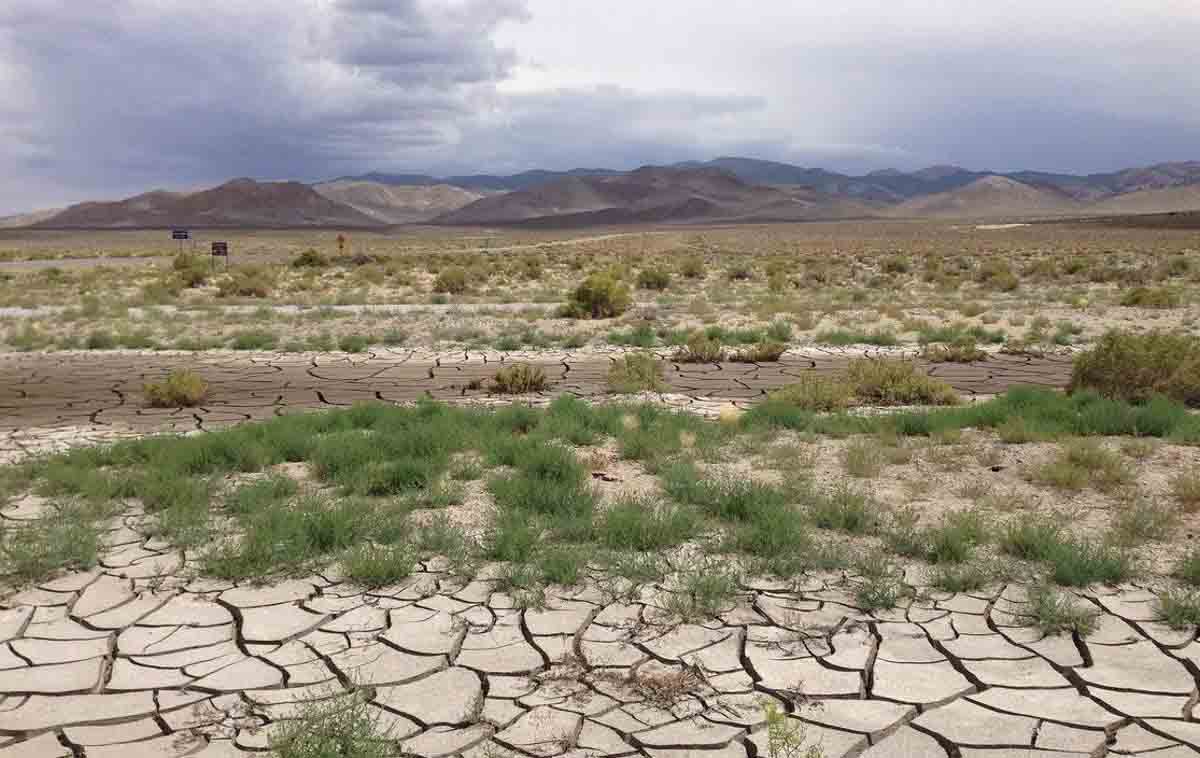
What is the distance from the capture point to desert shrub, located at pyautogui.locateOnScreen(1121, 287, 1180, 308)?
2506cm

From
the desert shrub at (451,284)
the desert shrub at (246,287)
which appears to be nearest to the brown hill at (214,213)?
the desert shrub at (246,287)

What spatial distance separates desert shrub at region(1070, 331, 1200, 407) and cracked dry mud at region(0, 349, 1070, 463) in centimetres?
174

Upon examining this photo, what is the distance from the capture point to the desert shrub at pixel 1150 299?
82.2 ft

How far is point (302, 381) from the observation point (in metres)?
15.0

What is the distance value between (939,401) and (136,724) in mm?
10203

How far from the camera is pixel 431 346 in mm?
19203

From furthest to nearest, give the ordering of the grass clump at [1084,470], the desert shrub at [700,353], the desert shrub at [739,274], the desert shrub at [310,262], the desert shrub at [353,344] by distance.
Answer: the desert shrub at [310,262], the desert shrub at [739,274], the desert shrub at [353,344], the desert shrub at [700,353], the grass clump at [1084,470]

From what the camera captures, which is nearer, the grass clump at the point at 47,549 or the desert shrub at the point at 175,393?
the grass clump at the point at 47,549

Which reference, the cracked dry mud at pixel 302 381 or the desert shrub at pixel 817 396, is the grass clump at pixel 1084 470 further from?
the cracked dry mud at pixel 302 381

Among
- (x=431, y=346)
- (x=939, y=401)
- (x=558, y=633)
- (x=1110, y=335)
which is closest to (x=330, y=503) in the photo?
(x=558, y=633)

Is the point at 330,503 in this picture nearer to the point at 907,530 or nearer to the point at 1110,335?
the point at 907,530

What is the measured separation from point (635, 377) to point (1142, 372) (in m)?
6.15

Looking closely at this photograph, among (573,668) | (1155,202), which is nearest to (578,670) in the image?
(573,668)

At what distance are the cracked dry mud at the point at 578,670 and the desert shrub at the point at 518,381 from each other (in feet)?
23.2
